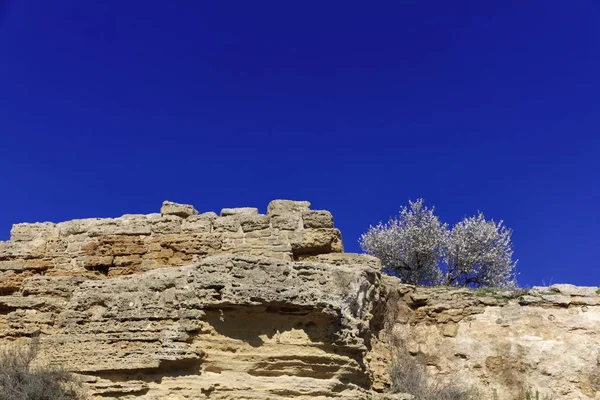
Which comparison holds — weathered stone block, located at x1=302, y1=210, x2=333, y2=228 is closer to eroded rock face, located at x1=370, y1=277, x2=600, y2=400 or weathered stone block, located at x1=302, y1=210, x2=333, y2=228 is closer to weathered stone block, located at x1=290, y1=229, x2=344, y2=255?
weathered stone block, located at x1=290, y1=229, x2=344, y2=255

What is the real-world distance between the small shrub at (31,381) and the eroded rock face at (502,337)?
4093 mm

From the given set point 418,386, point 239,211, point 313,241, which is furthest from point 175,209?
point 418,386

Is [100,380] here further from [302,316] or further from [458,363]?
[458,363]

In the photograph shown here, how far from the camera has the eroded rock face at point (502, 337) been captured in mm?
9266

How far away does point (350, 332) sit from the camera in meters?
7.76

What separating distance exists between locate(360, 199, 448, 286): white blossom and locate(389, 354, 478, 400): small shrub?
6.94 metres

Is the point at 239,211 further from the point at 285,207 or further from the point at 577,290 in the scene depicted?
the point at 577,290

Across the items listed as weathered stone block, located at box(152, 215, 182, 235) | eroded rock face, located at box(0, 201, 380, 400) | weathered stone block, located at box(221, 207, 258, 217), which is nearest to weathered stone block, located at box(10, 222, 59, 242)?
eroded rock face, located at box(0, 201, 380, 400)

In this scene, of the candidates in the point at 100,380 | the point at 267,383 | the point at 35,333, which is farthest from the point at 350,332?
the point at 35,333

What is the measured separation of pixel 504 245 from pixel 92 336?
12712 mm

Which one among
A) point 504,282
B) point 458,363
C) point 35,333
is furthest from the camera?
point 504,282

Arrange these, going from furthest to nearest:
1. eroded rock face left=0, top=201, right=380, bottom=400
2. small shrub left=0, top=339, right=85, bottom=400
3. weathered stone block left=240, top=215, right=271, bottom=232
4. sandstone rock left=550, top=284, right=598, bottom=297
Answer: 1. sandstone rock left=550, top=284, right=598, bottom=297
2. weathered stone block left=240, top=215, right=271, bottom=232
3. eroded rock face left=0, top=201, right=380, bottom=400
4. small shrub left=0, top=339, right=85, bottom=400

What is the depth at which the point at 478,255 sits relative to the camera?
1694 centimetres

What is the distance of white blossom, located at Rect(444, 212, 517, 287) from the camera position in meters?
16.7
